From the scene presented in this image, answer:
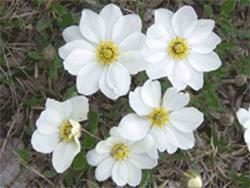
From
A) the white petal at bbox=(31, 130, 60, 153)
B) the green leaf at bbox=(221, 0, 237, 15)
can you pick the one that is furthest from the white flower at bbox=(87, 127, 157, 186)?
the green leaf at bbox=(221, 0, 237, 15)

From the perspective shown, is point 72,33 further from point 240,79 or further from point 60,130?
point 240,79

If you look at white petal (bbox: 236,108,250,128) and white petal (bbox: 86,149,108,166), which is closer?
white petal (bbox: 86,149,108,166)

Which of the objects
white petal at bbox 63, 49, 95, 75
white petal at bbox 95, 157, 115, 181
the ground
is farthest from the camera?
the ground

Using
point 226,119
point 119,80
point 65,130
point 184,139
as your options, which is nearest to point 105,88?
point 119,80

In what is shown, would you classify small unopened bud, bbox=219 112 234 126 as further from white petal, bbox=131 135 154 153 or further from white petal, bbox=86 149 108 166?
white petal, bbox=86 149 108 166

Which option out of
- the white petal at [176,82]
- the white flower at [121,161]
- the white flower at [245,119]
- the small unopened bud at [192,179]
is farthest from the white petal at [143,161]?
the white flower at [245,119]

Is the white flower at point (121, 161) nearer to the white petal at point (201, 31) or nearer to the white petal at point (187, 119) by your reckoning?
the white petal at point (187, 119)
